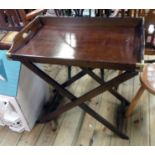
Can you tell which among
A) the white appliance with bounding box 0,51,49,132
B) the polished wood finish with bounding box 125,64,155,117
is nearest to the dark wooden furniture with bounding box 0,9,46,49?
the white appliance with bounding box 0,51,49,132

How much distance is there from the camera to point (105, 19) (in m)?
1.21

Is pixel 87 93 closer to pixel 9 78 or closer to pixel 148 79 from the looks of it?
pixel 148 79

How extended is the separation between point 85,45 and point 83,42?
0.04 meters

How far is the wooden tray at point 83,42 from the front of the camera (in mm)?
966

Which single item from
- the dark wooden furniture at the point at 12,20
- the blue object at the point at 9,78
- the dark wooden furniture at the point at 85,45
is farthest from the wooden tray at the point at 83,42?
the dark wooden furniture at the point at 12,20

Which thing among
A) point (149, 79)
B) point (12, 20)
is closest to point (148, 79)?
point (149, 79)

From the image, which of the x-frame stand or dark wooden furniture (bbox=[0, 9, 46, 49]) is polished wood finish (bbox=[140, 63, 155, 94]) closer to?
the x-frame stand

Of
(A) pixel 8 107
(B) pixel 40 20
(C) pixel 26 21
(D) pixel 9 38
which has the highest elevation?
(B) pixel 40 20

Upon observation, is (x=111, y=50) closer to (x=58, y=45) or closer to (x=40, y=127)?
(x=58, y=45)

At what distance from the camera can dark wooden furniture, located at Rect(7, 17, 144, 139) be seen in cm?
96

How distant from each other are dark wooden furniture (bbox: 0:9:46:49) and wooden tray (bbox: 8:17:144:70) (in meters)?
0.36
